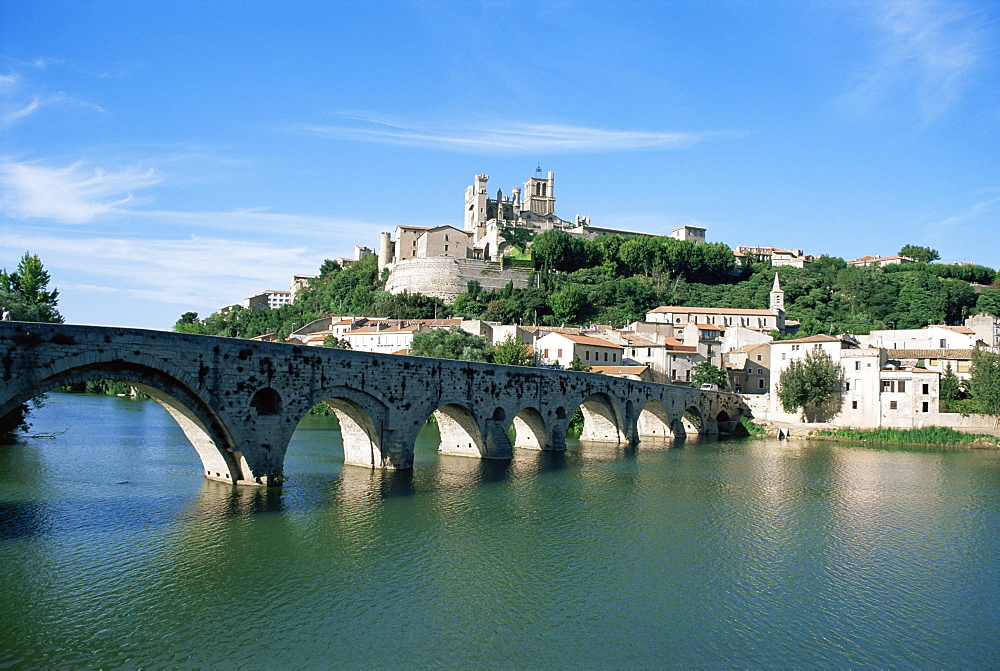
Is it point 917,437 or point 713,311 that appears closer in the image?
point 917,437

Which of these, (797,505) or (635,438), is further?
(635,438)

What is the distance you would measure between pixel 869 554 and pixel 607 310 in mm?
67745

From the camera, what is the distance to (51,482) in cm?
2242

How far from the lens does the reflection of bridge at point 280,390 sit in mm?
15977

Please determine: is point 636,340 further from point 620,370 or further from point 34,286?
point 34,286

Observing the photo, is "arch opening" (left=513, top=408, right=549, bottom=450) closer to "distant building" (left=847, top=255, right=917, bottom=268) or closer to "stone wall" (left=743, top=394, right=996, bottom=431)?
"stone wall" (left=743, top=394, right=996, bottom=431)

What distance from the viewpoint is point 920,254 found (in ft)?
377

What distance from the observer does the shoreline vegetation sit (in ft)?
145

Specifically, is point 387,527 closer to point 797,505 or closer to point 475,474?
point 475,474

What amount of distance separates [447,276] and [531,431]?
55344mm

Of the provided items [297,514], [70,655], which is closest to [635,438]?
[297,514]

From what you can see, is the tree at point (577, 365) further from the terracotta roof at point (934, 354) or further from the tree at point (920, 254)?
the tree at point (920, 254)

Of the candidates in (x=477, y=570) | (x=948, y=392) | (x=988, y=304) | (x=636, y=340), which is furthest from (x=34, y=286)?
(x=988, y=304)

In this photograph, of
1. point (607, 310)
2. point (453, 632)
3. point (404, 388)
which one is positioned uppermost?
point (607, 310)
